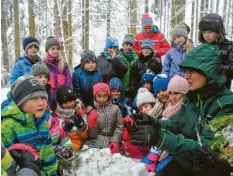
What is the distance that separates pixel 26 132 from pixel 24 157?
56 centimetres

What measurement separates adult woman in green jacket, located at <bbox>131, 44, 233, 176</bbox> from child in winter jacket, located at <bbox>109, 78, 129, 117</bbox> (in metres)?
2.39

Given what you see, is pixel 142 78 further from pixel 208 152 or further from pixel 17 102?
pixel 208 152

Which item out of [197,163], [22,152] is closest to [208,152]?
[197,163]

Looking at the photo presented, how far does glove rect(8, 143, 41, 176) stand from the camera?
2133 millimetres

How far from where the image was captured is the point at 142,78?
5234 millimetres

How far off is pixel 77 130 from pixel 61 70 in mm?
1244

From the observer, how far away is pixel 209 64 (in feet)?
7.80

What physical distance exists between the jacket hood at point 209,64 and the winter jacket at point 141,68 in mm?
3019

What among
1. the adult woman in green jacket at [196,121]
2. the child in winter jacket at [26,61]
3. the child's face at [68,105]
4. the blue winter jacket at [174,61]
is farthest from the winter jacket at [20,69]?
the adult woman in green jacket at [196,121]

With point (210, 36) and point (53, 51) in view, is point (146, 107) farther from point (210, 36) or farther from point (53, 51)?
point (53, 51)

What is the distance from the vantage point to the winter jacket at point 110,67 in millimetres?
5402

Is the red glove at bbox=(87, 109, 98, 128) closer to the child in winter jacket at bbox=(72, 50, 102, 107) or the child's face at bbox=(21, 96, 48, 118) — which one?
the child in winter jacket at bbox=(72, 50, 102, 107)

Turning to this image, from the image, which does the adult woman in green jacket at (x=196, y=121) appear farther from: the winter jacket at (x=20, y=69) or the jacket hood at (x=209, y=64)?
the winter jacket at (x=20, y=69)

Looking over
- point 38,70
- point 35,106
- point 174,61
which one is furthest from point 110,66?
point 35,106
